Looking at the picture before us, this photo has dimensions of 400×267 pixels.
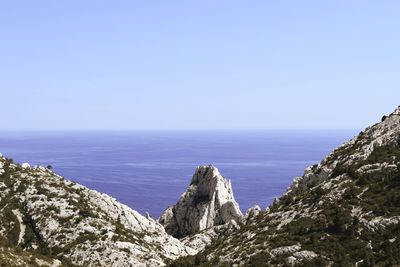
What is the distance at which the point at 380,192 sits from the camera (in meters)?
47.8

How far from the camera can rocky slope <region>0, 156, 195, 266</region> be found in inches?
2463

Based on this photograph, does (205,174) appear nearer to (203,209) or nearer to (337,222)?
(203,209)

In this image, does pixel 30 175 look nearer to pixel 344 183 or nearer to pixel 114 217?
pixel 114 217

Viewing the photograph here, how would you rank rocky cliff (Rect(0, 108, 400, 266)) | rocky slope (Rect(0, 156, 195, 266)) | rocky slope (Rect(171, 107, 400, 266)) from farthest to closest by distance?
rocky slope (Rect(0, 156, 195, 266)) → rocky cliff (Rect(0, 108, 400, 266)) → rocky slope (Rect(171, 107, 400, 266))

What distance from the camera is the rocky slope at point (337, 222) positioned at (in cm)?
4022

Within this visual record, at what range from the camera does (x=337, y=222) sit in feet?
145

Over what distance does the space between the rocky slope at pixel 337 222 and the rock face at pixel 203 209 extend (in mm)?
40751

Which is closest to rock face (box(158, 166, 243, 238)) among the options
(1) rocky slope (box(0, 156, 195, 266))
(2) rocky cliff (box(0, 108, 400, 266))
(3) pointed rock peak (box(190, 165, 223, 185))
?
(3) pointed rock peak (box(190, 165, 223, 185))

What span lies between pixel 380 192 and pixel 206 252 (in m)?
21.8

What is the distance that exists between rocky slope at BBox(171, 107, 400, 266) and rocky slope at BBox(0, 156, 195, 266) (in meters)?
12.9

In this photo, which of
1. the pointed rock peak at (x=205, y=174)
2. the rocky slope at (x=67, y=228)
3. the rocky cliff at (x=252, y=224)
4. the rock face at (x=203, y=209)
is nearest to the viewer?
the rocky cliff at (x=252, y=224)

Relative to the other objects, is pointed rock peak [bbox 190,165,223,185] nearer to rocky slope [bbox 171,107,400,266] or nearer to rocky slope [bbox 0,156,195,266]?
rocky slope [bbox 0,156,195,266]

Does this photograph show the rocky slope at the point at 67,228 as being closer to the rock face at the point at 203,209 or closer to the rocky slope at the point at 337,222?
the rocky slope at the point at 337,222

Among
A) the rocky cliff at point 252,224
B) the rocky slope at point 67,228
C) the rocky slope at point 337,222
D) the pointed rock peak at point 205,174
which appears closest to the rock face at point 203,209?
the pointed rock peak at point 205,174
